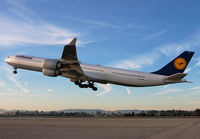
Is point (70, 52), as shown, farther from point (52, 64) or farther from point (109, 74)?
point (109, 74)

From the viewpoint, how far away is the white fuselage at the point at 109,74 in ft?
150

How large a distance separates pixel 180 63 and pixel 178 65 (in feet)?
1.64

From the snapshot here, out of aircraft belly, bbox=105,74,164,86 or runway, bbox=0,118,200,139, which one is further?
aircraft belly, bbox=105,74,164,86

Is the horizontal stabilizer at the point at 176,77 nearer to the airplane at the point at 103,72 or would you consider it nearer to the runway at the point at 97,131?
the airplane at the point at 103,72

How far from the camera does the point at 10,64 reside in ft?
178

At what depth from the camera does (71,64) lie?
45969 mm

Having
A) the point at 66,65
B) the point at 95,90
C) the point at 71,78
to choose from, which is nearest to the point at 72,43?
the point at 66,65

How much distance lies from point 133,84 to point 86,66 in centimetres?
976

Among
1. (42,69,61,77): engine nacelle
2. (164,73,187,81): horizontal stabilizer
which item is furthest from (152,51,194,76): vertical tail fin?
(42,69,61,77): engine nacelle

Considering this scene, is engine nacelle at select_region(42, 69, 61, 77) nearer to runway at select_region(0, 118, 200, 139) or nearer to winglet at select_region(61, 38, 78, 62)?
winglet at select_region(61, 38, 78, 62)

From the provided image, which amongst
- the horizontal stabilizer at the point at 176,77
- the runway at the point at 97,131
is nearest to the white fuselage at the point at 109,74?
the horizontal stabilizer at the point at 176,77

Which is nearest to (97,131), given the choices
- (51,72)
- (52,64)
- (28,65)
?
(52,64)

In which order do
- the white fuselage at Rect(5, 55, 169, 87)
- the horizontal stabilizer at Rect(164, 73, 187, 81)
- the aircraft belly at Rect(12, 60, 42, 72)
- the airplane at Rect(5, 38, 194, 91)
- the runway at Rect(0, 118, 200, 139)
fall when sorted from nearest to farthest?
the runway at Rect(0, 118, 200, 139), the horizontal stabilizer at Rect(164, 73, 187, 81), the airplane at Rect(5, 38, 194, 91), the white fuselage at Rect(5, 55, 169, 87), the aircraft belly at Rect(12, 60, 42, 72)

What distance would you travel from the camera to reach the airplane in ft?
145
